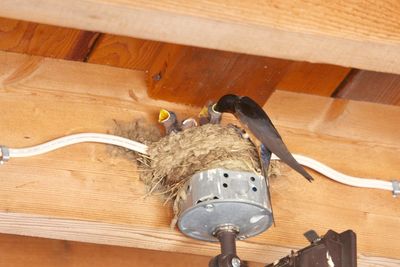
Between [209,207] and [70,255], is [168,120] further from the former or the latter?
[70,255]

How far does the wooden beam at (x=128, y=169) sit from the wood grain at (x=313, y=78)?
2cm

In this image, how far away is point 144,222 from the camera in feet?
6.71

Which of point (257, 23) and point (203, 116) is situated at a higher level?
point (203, 116)

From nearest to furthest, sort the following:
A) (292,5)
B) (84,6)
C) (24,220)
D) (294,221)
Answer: (84,6), (292,5), (24,220), (294,221)

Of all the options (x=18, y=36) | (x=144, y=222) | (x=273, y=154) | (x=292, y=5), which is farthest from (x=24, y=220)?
(x=292, y=5)

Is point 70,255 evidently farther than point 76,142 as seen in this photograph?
Yes

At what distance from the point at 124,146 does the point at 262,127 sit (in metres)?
0.29

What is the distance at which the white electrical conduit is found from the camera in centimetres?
203

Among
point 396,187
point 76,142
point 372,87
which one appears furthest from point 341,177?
point 76,142

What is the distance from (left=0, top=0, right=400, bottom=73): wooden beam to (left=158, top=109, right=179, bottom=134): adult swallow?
0.48 metres

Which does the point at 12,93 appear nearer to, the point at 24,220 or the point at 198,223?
the point at 24,220

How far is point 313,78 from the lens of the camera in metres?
2.24

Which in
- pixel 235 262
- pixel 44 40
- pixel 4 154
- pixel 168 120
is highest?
pixel 44 40

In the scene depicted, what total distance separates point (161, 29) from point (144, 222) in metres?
0.55
